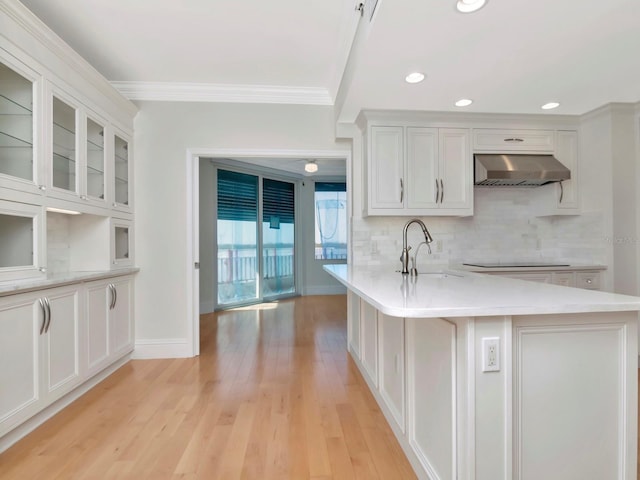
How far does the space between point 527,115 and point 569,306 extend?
2680 mm

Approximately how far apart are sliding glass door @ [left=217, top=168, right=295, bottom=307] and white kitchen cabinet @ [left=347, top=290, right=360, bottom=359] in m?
2.85

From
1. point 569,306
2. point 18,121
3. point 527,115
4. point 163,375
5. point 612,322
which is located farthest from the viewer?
point 527,115

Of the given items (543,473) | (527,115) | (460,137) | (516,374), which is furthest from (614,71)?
(543,473)

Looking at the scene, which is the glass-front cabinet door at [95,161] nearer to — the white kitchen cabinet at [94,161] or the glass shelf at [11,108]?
the white kitchen cabinet at [94,161]

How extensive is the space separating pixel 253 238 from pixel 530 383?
5282 millimetres

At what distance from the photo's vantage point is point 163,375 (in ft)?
9.37

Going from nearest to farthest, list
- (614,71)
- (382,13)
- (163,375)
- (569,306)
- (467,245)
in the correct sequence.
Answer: (569,306), (382,13), (614,71), (163,375), (467,245)

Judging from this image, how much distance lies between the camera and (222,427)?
2.04m

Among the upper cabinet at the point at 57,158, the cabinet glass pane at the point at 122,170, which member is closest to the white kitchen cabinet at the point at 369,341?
the upper cabinet at the point at 57,158

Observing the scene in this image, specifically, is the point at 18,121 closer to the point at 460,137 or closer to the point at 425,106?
the point at 425,106

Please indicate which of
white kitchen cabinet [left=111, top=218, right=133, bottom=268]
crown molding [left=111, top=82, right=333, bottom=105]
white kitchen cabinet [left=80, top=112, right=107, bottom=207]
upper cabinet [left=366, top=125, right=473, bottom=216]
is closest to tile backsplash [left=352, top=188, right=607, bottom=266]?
upper cabinet [left=366, top=125, right=473, bottom=216]

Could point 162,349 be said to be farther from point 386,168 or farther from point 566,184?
point 566,184

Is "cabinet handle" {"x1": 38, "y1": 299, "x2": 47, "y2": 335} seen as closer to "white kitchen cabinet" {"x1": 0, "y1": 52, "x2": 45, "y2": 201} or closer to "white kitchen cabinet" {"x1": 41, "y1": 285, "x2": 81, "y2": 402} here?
"white kitchen cabinet" {"x1": 41, "y1": 285, "x2": 81, "y2": 402}

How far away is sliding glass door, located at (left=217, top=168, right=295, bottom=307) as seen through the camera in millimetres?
5656
